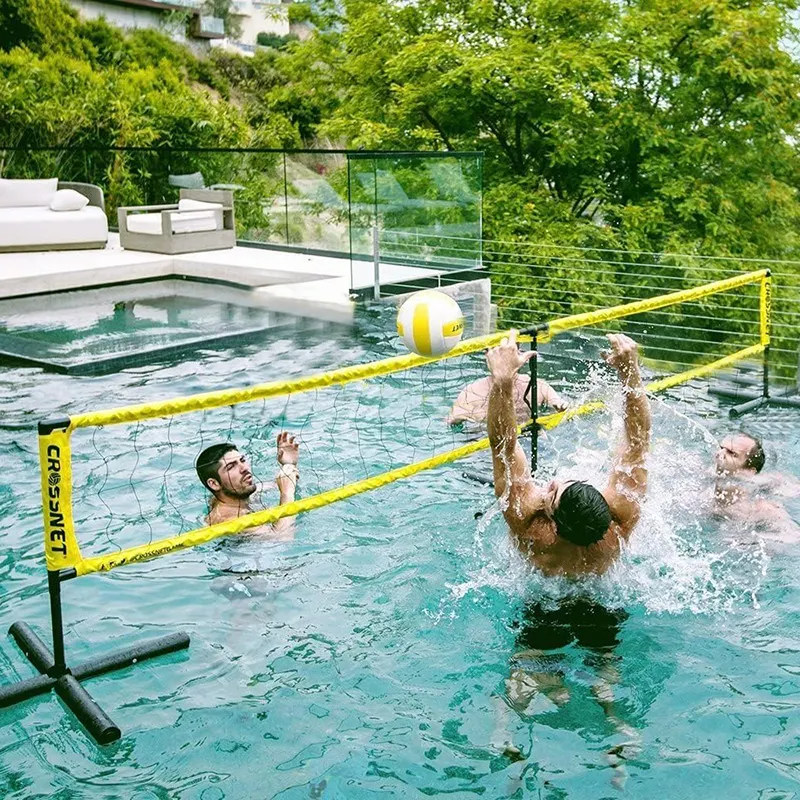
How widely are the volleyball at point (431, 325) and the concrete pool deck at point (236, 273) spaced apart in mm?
6357

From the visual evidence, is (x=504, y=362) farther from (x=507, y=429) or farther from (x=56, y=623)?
(x=56, y=623)

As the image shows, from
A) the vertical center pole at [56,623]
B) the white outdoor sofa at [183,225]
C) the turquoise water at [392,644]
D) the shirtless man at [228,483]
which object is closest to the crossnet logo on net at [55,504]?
the vertical center pole at [56,623]

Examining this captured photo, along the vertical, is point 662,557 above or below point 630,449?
below

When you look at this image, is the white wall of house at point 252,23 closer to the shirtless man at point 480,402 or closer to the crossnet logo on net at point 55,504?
the shirtless man at point 480,402

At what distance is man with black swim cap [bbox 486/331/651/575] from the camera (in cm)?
430

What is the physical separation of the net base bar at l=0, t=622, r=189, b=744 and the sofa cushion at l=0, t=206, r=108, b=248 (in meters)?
11.6

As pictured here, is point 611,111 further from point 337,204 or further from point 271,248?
point 271,248

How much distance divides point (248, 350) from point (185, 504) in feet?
13.1

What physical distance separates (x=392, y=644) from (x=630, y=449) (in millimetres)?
1468

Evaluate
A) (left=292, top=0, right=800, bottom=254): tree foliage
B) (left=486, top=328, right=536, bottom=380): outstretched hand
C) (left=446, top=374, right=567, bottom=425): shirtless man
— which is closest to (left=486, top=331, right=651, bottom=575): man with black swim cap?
(left=486, top=328, right=536, bottom=380): outstretched hand

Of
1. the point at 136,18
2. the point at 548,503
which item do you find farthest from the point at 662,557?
the point at 136,18

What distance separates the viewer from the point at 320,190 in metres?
15.4

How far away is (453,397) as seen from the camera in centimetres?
897

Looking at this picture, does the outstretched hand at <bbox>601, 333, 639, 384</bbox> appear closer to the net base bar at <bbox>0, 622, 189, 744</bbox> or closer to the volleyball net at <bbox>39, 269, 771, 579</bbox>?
the volleyball net at <bbox>39, 269, 771, 579</bbox>
